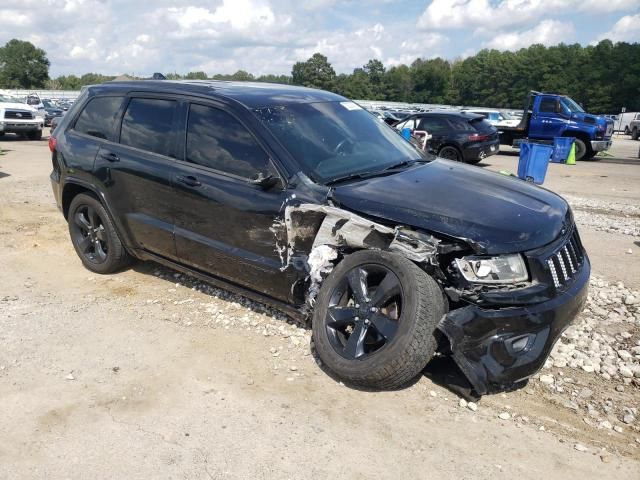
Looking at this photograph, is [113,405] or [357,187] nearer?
[113,405]

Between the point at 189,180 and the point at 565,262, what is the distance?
2707 mm

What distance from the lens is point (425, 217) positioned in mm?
3260

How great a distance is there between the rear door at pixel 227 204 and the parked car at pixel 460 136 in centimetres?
1152

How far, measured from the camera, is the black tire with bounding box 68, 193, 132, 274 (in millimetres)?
5105

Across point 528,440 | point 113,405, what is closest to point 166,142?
point 113,405

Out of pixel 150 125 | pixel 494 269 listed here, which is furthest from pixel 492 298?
pixel 150 125

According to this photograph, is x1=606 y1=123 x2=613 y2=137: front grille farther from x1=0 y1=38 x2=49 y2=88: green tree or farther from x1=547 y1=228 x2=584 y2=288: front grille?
x1=0 y1=38 x2=49 y2=88: green tree

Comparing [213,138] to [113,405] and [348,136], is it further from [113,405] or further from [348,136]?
[113,405]

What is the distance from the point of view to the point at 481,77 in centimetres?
9050

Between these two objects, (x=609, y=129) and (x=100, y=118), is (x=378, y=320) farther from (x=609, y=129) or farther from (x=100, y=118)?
(x=609, y=129)

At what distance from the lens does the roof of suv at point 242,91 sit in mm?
4207

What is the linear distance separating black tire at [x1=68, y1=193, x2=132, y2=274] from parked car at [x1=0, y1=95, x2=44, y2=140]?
17554 mm

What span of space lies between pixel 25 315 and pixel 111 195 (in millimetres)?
1225

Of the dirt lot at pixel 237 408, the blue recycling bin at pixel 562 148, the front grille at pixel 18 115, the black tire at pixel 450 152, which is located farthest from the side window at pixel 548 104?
the front grille at pixel 18 115
